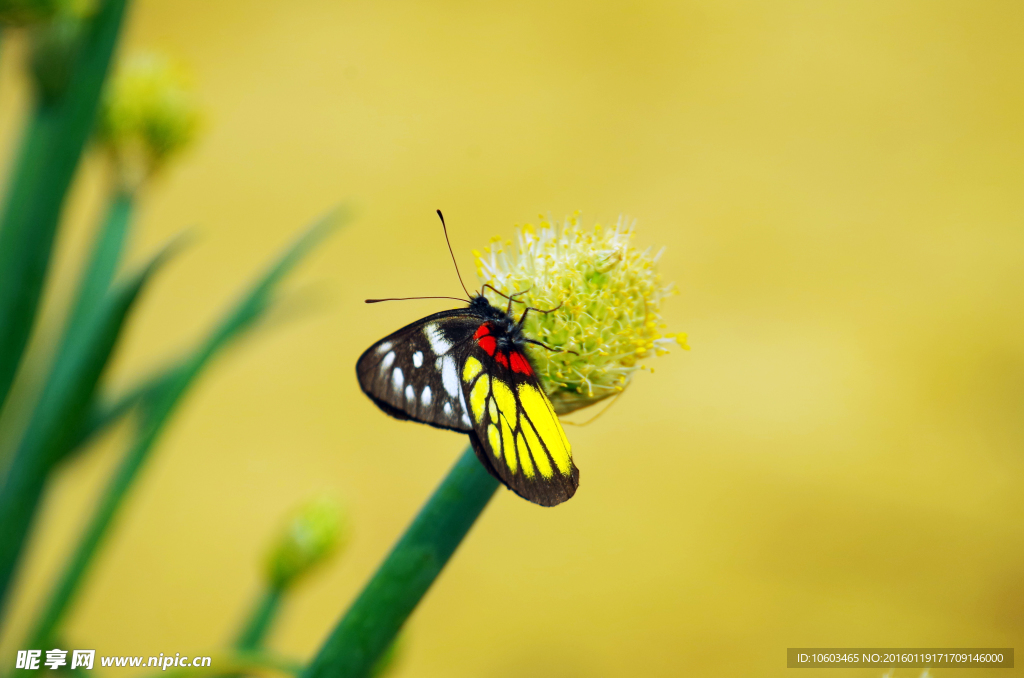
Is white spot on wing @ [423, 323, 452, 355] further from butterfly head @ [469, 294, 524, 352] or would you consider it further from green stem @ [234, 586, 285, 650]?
green stem @ [234, 586, 285, 650]

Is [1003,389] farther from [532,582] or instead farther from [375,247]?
[375,247]

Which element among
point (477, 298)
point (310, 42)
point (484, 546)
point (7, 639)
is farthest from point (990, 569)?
point (310, 42)

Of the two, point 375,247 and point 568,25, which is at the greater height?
point 568,25

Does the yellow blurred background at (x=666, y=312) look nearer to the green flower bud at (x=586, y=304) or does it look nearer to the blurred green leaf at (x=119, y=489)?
the blurred green leaf at (x=119, y=489)

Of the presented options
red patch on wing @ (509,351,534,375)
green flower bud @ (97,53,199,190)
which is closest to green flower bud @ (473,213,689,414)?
red patch on wing @ (509,351,534,375)

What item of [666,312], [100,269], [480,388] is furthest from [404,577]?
[666,312]

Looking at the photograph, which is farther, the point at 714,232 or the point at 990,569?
the point at 714,232

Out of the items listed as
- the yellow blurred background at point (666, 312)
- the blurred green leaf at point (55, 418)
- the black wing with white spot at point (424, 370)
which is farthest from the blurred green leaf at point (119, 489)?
the yellow blurred background at point (666, 312)
